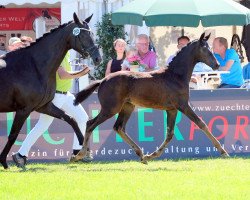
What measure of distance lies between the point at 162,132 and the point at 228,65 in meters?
1.92

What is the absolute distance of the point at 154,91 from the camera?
39.6 feet

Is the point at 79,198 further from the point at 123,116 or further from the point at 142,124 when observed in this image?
the point at 142,124

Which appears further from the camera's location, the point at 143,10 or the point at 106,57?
the point at 106,57

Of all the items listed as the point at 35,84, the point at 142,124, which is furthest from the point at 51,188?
the point at 142,124

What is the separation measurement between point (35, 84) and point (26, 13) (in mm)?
10766

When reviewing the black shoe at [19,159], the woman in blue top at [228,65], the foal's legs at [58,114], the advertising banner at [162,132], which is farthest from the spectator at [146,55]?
the black shoe at [19,159]

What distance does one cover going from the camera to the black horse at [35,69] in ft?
36.7

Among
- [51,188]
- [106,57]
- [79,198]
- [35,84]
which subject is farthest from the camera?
[106,57]

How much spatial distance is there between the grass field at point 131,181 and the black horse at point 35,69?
84cm

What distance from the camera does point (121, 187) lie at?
365 inches

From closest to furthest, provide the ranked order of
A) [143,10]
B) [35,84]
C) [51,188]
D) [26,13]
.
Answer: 1. [51,188]
2. [35,84]
3. [143,10]
4. [26,13]

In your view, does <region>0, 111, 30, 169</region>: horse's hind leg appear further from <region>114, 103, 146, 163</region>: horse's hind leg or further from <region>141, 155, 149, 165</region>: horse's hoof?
<region>141, 155, 149, 165</region>: horse's hoof

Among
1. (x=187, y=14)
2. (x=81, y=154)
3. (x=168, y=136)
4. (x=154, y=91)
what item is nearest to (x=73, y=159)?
(x=81, y=154)

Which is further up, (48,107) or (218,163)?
(48,107)
